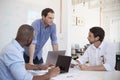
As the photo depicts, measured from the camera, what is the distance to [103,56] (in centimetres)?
252

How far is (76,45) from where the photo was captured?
6.19 metres

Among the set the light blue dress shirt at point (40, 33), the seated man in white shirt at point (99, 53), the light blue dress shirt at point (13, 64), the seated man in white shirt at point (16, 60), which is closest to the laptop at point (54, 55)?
the seated man in white shirt at point (99, 53)

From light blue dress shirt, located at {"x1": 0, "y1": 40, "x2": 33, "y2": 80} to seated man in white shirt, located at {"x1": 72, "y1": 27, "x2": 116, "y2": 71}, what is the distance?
97 cm

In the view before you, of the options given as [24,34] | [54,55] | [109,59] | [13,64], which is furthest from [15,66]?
[109,59]

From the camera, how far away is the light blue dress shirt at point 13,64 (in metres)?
1.55

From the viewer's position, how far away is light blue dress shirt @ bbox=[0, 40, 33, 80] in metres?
1.55

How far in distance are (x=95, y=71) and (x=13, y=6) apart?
2.17 meters

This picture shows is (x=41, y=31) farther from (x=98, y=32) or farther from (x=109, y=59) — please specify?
(x=109, y=59)

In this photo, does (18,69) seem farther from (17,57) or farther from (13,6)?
(13,6)

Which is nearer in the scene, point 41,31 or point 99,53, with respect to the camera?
point 99,53

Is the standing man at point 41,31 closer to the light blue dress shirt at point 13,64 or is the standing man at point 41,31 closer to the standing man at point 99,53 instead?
the standing man at point 99,53

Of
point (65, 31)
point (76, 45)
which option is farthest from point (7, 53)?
point (76, 45)

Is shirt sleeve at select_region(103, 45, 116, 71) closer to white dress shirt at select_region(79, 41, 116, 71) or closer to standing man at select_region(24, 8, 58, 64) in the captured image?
white dress shirt at select_region(79, 41, 116, 71)

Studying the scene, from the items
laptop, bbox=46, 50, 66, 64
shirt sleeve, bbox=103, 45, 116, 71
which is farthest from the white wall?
shirt sleeve, bbox=103, 45, 116, 71
